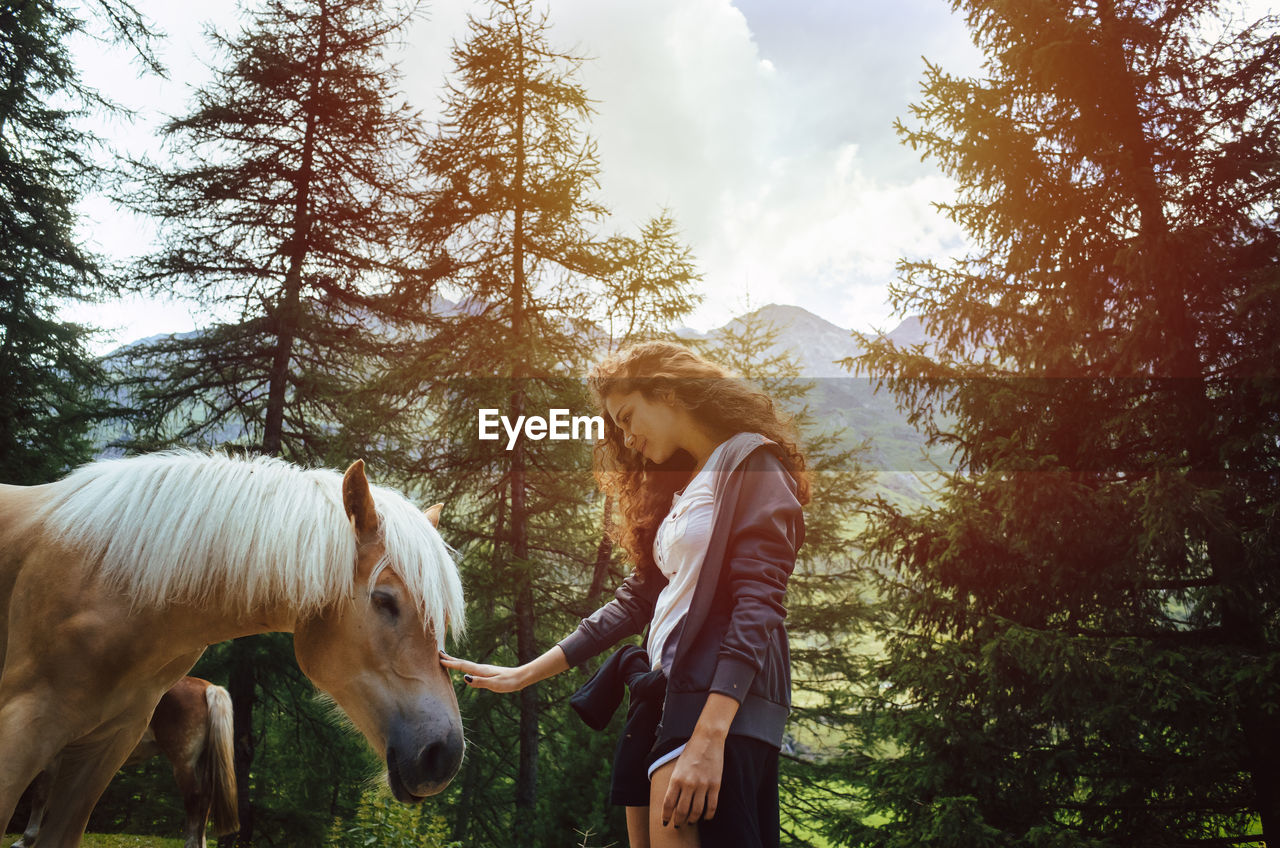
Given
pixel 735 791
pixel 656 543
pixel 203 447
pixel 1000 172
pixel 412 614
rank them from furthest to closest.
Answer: pixel 203 447
pixel 1000 172
pixel 412 614
pixel 656 543
pixel 735 791

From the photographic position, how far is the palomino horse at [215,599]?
188 cm

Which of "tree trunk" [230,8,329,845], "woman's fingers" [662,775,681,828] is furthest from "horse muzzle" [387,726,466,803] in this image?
"tree trunk" [230,8,329,845]

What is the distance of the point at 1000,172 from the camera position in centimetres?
689

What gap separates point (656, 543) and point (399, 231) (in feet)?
33.0

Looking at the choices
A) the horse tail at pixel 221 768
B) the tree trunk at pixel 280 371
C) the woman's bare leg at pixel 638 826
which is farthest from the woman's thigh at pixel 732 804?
the tree trunk at pixel 280 371

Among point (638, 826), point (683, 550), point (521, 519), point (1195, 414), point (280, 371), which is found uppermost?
point (280, 371)

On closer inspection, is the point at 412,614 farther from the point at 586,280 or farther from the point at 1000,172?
the point at 586,280

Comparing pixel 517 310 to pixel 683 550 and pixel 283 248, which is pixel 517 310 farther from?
pixel 683 550

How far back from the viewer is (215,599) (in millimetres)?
2059

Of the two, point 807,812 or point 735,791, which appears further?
point 807,812

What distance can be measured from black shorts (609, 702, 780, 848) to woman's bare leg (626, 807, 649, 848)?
0.12 feet

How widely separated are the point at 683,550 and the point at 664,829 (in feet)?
1.83

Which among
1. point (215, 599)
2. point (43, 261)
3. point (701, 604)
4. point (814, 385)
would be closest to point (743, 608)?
point (701, 604)

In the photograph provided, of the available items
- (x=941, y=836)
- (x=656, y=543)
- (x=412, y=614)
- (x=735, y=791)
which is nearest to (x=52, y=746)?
(x=412, y=614)
